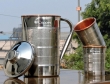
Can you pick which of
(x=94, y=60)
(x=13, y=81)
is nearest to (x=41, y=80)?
(x=13, y=81)

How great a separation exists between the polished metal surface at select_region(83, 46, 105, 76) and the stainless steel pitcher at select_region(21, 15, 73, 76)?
0.82 ft

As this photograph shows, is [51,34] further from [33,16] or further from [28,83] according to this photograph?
[28,83]

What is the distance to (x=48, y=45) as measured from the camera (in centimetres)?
191

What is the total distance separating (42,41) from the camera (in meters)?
1.90

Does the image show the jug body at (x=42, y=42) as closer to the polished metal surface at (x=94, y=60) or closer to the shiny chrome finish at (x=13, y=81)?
the shiny chrome finish at (x=13, y=81)

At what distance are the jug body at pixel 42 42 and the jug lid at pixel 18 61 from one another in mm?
61

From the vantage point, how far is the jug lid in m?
1.80

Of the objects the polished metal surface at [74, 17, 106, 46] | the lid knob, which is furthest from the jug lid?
the polished metal surface at [74, 17, 106, 46]

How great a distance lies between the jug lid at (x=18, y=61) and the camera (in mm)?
1800

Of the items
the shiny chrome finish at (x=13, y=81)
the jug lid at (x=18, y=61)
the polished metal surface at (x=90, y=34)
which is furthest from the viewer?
the polished metal surface at (x=90, y=34)

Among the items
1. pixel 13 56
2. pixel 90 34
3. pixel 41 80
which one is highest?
pixel 90 34

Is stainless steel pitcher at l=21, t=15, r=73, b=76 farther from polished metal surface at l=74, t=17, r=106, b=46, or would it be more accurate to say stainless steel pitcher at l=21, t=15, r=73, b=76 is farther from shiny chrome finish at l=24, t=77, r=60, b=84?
polished metal surface at l=74, t=17, r=106, b=46

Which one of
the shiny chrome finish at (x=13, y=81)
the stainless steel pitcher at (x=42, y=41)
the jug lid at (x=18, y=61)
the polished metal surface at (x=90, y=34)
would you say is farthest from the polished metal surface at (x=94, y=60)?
the shiny chrome finish at (x=13, y=81)

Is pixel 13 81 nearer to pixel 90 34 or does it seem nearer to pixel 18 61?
pixel 18 61
